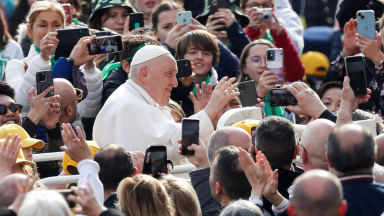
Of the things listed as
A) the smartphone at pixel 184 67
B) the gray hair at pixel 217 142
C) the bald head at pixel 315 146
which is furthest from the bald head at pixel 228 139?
the smartphone at pixel 184 67

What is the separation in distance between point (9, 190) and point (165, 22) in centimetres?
425

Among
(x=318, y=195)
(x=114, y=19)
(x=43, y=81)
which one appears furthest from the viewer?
(x=114, y=19)

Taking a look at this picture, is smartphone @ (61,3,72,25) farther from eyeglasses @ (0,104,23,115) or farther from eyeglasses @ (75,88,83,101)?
eyeglasses @ (0,104,23,115)

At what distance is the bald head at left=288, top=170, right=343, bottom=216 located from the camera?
2.98m

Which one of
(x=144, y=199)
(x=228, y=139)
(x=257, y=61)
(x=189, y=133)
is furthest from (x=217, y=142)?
(x=257, y=61)

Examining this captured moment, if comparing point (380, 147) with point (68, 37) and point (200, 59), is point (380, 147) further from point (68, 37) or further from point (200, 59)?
point (68, 37)

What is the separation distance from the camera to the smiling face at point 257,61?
6.90 metres

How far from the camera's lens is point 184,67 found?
20.3 feet

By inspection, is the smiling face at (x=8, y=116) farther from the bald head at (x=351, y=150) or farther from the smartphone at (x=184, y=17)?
the bald head at (x=351, y=150)

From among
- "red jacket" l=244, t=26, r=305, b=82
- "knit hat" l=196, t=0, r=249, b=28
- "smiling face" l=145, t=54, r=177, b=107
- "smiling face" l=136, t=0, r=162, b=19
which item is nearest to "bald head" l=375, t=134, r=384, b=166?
"smiling face" l=145, t=54, r=177, b=107

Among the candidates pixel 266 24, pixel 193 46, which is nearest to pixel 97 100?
pixel 193 46

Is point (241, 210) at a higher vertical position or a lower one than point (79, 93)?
lower

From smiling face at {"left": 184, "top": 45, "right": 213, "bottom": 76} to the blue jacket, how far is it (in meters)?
3.30

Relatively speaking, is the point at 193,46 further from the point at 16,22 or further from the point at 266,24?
the point at 16,22
